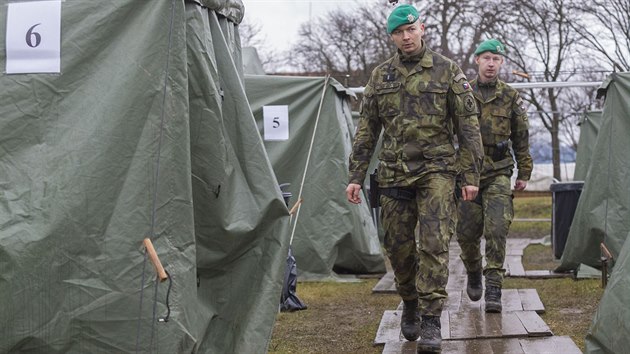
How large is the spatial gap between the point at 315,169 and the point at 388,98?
5417 millimetres

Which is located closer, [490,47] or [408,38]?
[408,38]

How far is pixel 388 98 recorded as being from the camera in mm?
6727

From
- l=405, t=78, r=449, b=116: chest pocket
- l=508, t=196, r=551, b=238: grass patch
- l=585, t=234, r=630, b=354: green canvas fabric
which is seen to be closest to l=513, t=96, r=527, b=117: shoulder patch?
l=405, t=78, r=449, b=116: chest pocket

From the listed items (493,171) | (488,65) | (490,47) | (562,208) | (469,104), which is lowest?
(562,208)

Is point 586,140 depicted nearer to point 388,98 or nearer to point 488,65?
point 488,65

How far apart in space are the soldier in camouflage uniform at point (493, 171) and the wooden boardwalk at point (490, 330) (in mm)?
295

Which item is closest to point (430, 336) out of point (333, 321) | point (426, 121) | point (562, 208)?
point (426, 121)

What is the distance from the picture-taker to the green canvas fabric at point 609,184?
31.8ft

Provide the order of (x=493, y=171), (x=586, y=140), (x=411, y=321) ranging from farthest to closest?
(x=586, y=140) < (x=493, y=171) < (x=411, y=321)

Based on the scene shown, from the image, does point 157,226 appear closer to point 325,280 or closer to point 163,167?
point 163,167

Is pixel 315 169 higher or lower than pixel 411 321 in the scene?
higher

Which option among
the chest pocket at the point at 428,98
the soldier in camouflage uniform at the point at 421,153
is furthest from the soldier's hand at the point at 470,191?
the chest pocket at the point at 428,98

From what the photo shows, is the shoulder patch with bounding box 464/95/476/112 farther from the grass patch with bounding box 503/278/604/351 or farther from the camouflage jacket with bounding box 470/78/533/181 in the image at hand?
the camouflage jacket with bounding box 470/78/533/181

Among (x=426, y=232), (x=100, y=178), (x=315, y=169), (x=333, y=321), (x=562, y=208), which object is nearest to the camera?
(x=100, y=178)
